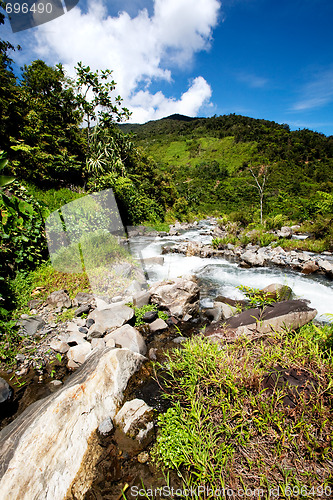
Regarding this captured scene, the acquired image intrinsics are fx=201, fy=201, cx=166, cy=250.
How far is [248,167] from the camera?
4994 centimetres

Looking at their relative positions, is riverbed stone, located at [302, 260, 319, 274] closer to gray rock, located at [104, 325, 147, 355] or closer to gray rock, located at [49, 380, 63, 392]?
gray rock, located at [104, 325, 147, 355]

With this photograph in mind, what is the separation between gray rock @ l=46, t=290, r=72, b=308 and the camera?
4743 millimetres

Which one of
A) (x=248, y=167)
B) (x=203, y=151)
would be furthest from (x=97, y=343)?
(x=203, y=151)

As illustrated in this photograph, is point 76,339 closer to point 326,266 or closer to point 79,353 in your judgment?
point 79,353

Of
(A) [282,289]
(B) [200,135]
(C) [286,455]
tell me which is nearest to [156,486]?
(C) [286,455]

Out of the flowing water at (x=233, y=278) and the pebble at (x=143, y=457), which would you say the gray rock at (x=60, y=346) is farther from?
the flowing water at (x=233, y=278)

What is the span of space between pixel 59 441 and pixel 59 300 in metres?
3.30

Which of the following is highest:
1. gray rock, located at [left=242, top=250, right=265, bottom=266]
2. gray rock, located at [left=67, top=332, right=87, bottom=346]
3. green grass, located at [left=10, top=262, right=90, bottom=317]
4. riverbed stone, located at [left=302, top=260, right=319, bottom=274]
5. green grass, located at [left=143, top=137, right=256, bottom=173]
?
green grass, located at [left=143, top=137, right=256, bottom=173]

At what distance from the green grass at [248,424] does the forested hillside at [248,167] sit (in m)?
20.9

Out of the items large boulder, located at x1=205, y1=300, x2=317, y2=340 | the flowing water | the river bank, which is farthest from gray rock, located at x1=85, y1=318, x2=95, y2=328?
the flowing water

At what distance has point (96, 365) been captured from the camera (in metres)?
2.79

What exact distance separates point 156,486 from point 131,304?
3.40 metres

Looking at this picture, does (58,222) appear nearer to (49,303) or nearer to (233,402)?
(49,303)

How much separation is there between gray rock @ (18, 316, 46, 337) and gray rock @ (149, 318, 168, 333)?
7.52 ft
